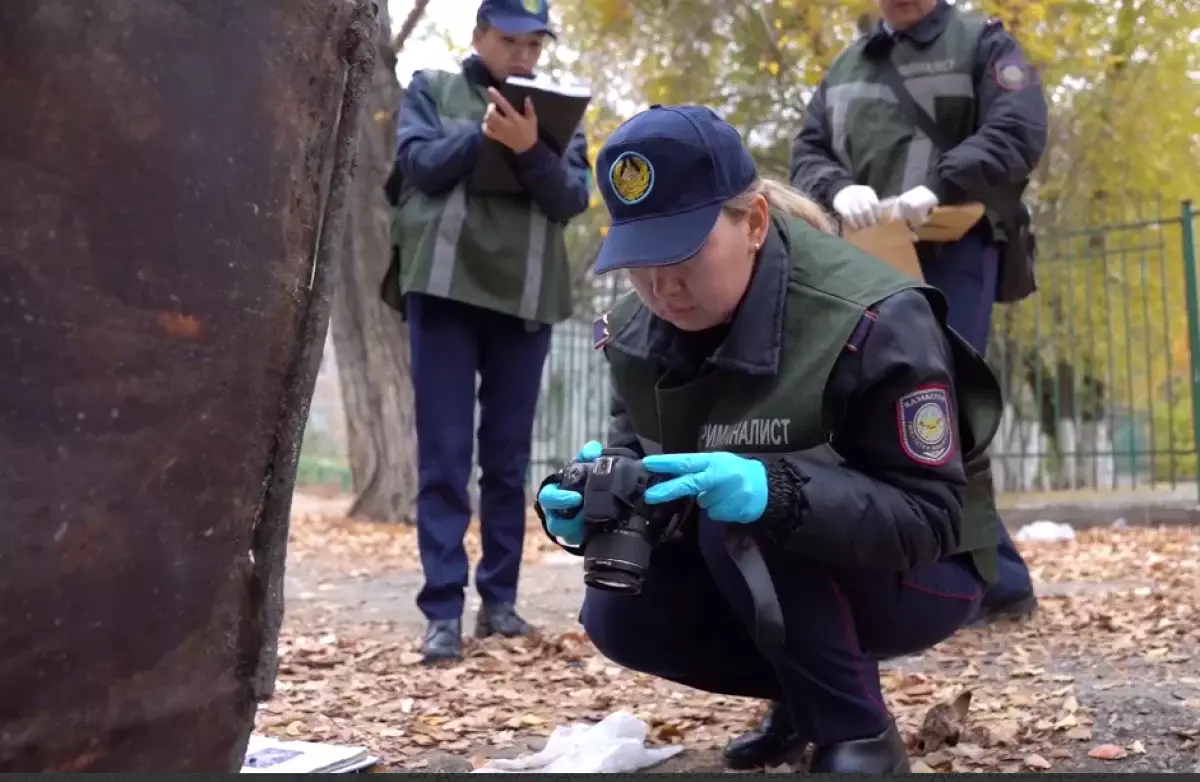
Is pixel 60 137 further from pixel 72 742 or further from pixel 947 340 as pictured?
pixel 947 340

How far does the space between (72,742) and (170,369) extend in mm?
384

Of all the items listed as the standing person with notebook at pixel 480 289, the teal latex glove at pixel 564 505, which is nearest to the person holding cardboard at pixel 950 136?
the standing person with notebook at pixel 480 289

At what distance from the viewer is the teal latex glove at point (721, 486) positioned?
1608mm

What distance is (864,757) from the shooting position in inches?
69.5


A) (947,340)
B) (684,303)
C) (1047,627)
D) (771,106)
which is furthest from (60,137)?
(771,106)

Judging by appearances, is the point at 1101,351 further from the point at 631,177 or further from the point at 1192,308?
the point at 631,177

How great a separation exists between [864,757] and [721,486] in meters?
0.49

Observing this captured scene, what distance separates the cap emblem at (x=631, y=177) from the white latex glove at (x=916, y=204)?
1.39 metres

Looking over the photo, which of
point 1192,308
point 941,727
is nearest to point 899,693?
point 941,727

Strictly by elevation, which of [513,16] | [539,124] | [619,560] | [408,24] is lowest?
[619,560]

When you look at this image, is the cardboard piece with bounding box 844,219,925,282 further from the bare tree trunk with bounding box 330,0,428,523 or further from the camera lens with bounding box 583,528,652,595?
the bare tree trunk with bounding box 330,0,428,523

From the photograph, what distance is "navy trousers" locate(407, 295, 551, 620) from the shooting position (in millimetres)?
3229

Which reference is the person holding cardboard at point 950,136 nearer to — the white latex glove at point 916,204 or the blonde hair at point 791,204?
the white latex glove at point 916,204

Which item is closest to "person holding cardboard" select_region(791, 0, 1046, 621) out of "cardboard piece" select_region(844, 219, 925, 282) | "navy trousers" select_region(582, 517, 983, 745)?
"cardboard piece" select_region(844, 219, 925, 282)
